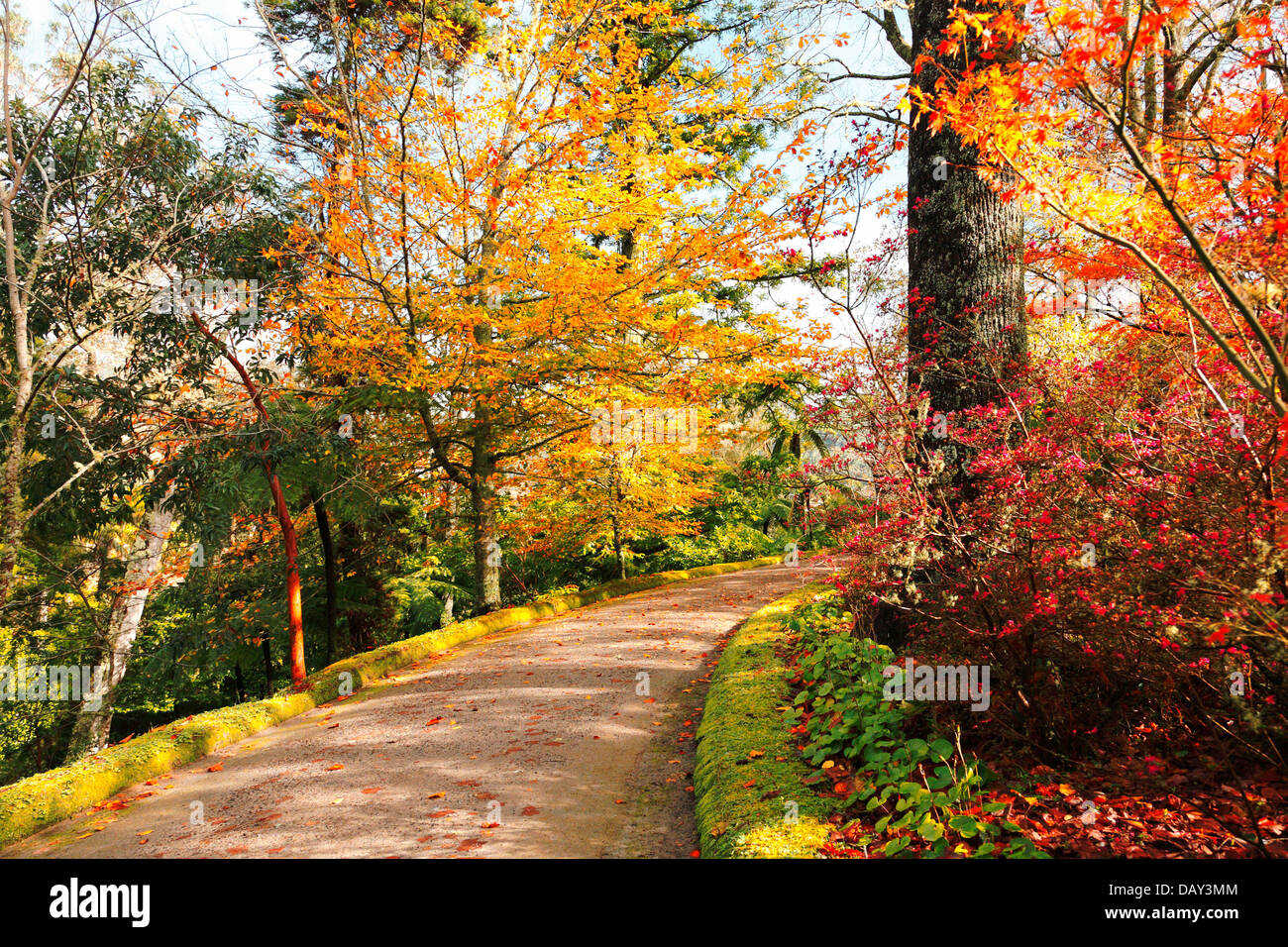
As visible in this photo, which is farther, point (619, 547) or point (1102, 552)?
point (619, 547)

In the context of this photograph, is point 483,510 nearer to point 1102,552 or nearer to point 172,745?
point 172,745

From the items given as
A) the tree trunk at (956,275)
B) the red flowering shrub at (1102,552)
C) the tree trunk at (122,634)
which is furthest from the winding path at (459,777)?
the tree trunk at (122,634)

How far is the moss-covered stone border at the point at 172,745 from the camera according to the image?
4.88 metres

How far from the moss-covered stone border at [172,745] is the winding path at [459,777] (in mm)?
141

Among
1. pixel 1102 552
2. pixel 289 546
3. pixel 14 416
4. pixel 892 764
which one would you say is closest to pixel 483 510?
pixel 289 546

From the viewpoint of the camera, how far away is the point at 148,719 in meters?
18.2

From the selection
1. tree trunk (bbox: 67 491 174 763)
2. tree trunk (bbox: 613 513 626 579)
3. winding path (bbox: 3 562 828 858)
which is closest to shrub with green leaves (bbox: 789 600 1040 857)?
winding path (bbox: 3 562 828 858)

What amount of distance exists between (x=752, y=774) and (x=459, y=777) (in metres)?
2.06

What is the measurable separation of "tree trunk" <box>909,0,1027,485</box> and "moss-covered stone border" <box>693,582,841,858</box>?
2.15 metres

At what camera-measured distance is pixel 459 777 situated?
15.6ft
